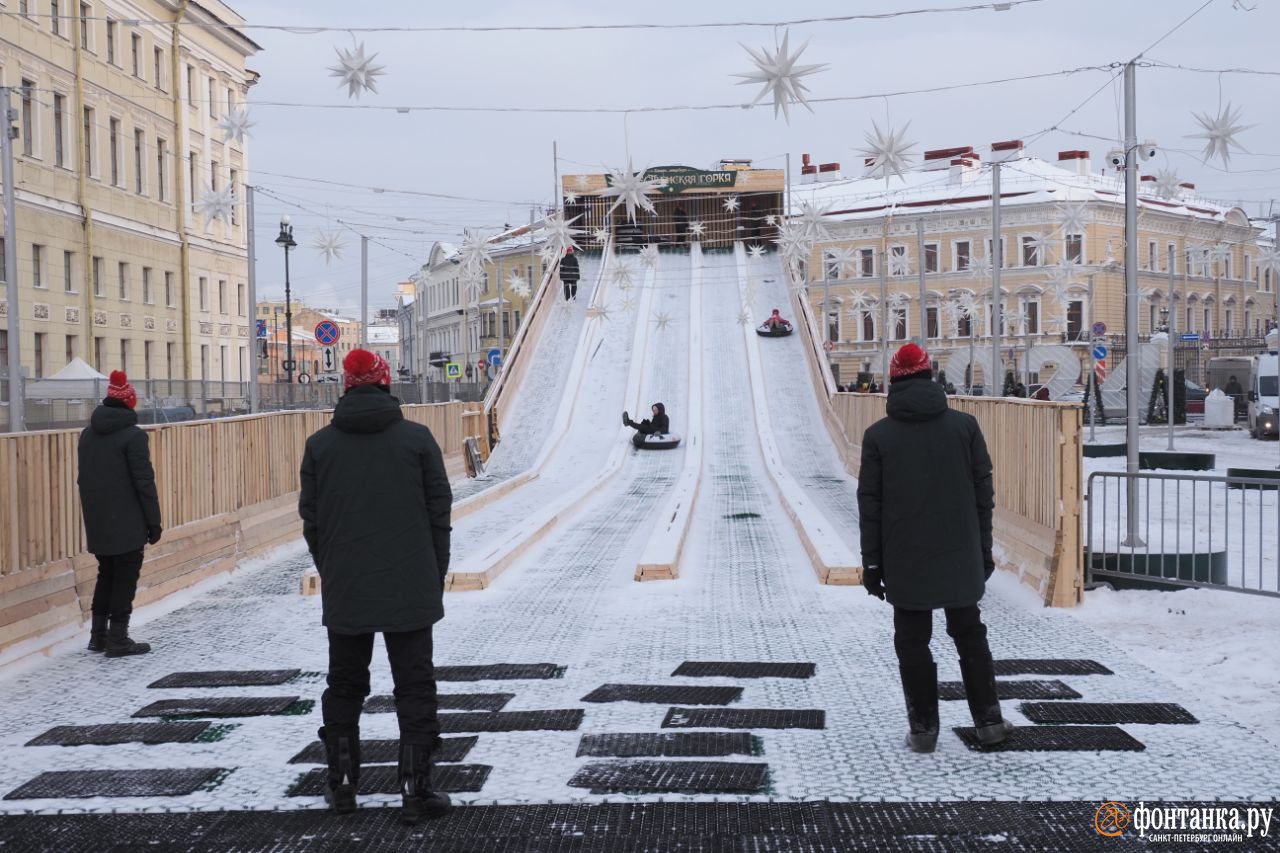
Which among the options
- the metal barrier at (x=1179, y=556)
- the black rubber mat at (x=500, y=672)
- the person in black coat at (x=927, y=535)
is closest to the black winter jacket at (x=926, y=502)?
the person in black coat at (x=927, y=535)

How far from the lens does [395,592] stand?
5.32m

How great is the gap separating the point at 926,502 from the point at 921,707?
3.14 feet

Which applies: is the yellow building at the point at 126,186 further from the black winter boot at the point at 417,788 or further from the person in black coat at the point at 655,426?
the black winter boot at the point at 417,788

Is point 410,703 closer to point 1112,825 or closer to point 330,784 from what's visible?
point 330,784

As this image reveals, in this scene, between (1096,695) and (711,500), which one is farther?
(711,500)

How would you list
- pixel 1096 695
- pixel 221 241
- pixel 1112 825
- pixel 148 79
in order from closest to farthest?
1. pixel 1112 825
2. pixel 1096 695
3. pixel 148 79
4. pixel 221 241

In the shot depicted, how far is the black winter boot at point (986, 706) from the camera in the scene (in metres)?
6.04

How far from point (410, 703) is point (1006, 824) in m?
2.38

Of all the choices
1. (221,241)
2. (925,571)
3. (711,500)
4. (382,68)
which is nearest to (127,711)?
(925,571)

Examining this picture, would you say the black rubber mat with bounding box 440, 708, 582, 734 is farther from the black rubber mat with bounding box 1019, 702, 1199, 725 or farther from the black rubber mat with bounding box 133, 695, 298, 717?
the black rubber mat with bounding box 1019, 702, 1199, 725

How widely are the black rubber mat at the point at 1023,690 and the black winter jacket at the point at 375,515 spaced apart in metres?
3.24

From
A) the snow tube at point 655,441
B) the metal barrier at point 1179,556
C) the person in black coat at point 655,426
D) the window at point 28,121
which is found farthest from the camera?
the window at point 28,121

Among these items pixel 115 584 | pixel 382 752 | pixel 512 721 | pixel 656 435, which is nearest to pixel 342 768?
pixel 382 752

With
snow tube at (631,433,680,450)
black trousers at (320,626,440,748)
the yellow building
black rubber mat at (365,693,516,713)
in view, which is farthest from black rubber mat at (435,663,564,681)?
the yellow building
